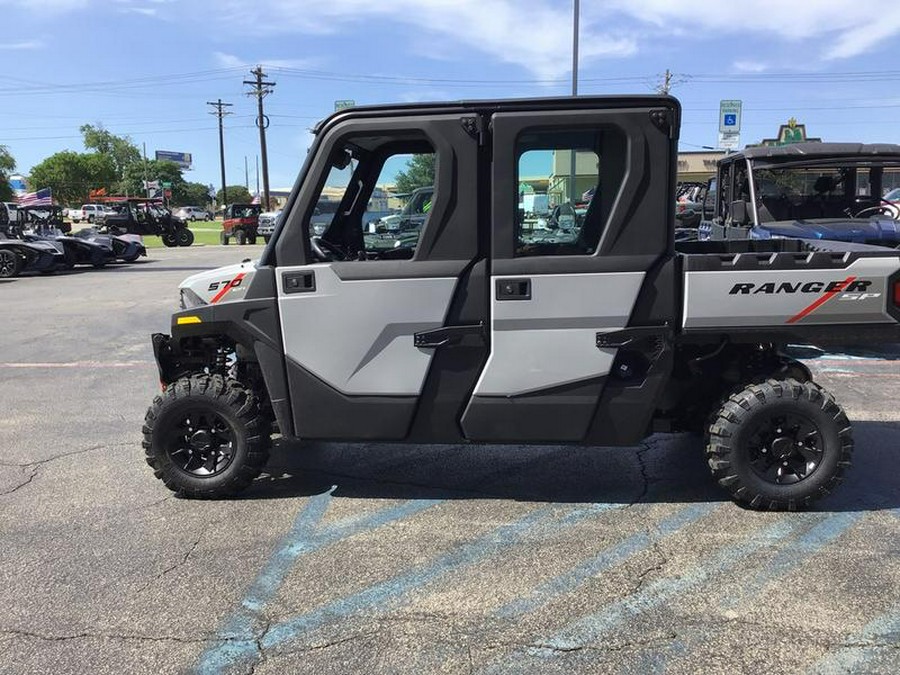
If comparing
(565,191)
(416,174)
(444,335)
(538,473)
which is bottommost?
(538,473)

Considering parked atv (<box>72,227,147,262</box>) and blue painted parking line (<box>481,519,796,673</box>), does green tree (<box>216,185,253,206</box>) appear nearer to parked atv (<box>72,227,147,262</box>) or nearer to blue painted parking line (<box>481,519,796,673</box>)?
parked atv (<box>72,227,147,262</box>)

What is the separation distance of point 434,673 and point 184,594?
1257 mm

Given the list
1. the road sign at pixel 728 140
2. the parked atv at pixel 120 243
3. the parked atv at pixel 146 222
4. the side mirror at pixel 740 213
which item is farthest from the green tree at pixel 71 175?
the side mirror at pixel 740 213

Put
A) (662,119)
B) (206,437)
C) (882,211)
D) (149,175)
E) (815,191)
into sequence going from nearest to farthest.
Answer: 1. (662,119)
2. (206,437)
3. (815,191)
4. (882,211)
5. (149,175)

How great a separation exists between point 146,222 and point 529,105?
3285 cm

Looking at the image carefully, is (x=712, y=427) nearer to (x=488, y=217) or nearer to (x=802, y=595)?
(x=802, y=595)

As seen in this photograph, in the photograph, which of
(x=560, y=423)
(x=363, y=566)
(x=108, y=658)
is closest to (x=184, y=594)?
(x=108, y=658)

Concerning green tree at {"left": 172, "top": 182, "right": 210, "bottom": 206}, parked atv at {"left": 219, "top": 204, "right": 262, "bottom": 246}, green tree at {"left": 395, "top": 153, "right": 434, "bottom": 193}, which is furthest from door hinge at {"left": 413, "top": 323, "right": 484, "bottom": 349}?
green tree at {"left": 172, "top": 182, "right": 210, "bottom": 206}

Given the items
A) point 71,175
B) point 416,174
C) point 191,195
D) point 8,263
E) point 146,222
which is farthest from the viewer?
point 191,195

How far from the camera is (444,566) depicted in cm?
336

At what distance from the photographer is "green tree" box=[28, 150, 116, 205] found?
94.6 m

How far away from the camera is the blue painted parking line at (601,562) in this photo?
9.91 ft

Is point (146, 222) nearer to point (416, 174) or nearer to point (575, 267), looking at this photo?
point (416, 174)

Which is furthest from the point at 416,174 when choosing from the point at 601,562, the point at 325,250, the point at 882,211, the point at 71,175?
the point at 71,175
